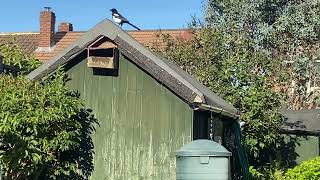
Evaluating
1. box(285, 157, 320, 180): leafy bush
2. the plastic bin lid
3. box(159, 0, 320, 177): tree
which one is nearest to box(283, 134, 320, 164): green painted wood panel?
box(159, 0, 320, 177): tree

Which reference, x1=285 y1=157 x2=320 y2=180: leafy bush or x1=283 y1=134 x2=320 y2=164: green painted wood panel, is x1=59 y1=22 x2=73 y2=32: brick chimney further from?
x1=285 y1=157 x2=320 y2=180: leafy bush

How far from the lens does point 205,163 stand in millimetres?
7551

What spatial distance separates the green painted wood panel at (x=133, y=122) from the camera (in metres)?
11.0

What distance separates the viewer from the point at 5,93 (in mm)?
10086

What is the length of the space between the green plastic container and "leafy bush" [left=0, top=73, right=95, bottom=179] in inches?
128

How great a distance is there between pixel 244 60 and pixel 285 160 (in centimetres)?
389

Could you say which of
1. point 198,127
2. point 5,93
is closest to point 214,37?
point 198,127

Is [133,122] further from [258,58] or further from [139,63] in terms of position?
[258,58]

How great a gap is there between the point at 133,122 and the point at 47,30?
65.7ft

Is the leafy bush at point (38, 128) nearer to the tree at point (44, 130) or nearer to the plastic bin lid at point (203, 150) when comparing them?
the tree at point (44, 130)

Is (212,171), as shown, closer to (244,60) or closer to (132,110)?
(132,110)

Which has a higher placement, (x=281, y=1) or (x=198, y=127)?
(x=281, y=1)

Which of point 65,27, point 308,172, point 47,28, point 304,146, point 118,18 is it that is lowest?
point 308,172

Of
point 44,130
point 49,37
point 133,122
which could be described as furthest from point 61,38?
point 44,130
